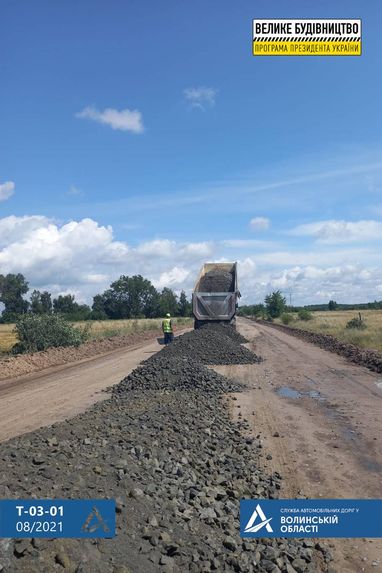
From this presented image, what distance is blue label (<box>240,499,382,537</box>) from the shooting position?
4.83 meters

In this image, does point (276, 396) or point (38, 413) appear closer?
point (38, 413)

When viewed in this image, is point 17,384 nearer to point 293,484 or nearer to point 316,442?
point 316,442

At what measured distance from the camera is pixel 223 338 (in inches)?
871

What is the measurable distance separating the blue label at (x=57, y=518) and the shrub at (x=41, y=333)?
20368 millimetres

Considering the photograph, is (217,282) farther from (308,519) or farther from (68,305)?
(68,305)

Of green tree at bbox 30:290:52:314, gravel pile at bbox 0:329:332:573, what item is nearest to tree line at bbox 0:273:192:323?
green tree at bbox 30:290:52:314

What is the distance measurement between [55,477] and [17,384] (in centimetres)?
1119

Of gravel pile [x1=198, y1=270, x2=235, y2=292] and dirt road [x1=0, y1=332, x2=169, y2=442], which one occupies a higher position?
gravel pile [x1=198, y1=270, x2=235, y2=292]

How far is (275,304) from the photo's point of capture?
71.8m

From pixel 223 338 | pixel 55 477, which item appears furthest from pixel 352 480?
pixel 223 338

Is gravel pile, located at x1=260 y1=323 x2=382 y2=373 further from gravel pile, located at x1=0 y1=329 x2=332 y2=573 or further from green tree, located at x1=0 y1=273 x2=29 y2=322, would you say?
green tree, located at x1=0 y1=273 x2=29 y2=322

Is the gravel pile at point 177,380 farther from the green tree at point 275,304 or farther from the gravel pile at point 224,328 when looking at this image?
the green tree at point 275,304

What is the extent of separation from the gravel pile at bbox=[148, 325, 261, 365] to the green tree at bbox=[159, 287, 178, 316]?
76836mm

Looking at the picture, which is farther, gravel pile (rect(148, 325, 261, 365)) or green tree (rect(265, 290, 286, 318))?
green tree (rect(265, 290, 286, 318))
